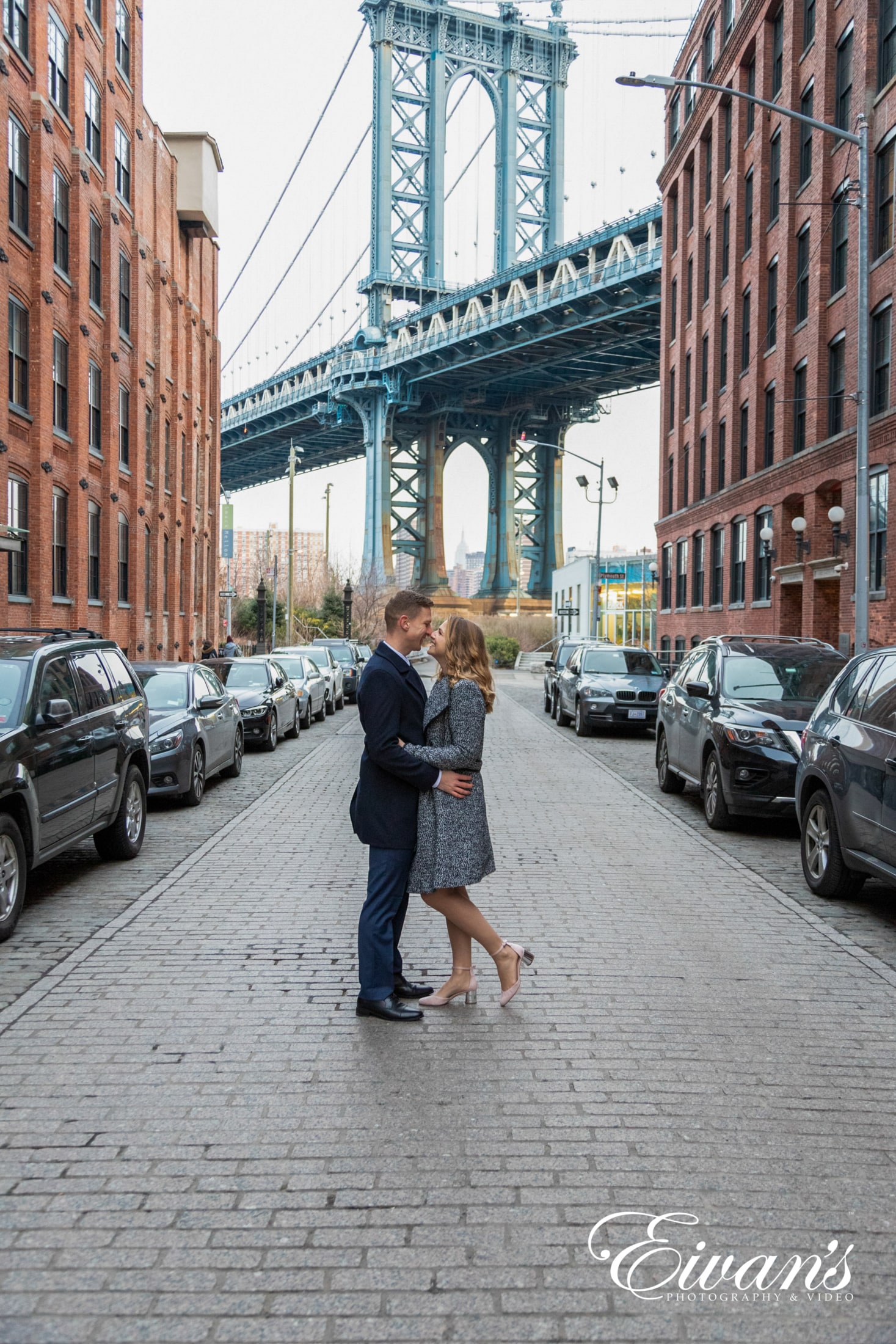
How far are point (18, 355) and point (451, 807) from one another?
20.1 m

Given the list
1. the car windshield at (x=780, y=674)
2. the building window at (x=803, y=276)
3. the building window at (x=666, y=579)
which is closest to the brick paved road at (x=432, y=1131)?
the car windshield at (x=780, y=674)

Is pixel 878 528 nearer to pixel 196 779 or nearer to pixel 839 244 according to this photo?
pixel 839 244

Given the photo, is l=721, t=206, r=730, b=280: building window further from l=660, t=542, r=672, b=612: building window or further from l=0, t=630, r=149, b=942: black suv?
l=0, t=630, r=149, b=942: black suv

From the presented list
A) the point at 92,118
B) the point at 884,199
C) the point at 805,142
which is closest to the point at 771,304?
the point at 805,142

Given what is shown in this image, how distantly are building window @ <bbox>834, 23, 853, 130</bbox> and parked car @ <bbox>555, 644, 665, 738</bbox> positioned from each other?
506 inches

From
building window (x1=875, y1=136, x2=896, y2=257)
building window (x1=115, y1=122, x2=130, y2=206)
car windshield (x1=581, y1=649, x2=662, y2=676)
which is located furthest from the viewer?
building window (x1=115, y1=122, x2=130, y2=206)

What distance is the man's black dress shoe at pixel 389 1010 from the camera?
16.8 ft

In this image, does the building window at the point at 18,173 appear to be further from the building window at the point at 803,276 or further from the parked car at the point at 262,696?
the building window at the point at 803,276

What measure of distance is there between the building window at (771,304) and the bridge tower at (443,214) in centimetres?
5013

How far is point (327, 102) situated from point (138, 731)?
9693 centimetres

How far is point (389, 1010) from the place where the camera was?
5.11 metres

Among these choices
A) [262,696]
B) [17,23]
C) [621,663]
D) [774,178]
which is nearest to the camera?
[262,696]

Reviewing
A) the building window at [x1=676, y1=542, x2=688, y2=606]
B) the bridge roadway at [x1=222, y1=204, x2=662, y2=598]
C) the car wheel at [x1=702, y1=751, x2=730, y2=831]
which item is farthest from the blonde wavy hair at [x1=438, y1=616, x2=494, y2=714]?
the bridge roadway at [x1=222, y1=204, x2=662, y2=598]

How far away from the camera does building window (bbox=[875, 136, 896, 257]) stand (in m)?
23.3
